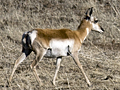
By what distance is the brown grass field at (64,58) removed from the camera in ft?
22.4

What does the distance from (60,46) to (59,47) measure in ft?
0.11

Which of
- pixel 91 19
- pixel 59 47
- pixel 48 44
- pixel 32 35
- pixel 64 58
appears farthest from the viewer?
pixel 64 58

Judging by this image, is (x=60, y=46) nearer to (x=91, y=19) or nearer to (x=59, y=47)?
(x=59, y=47)

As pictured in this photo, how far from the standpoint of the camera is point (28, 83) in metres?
6.68

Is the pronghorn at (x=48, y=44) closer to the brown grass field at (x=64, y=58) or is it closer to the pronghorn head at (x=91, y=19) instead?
the brown grass field at (x=64, y=58)

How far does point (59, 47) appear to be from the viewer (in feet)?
22.2

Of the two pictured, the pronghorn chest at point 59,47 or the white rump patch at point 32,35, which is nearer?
the white rump patch at point 32,35

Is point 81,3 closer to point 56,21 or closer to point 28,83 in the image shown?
point 56,21

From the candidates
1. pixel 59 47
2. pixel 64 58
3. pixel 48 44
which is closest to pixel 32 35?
pixel 48 44

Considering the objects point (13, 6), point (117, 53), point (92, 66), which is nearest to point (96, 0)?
point (13, 6)

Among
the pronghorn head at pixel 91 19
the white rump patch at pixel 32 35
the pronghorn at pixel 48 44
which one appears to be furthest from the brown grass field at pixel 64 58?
the white rump patch at pixel 32 35

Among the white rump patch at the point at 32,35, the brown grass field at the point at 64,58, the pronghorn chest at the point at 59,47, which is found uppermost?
the white rump patch at the point at 32,35

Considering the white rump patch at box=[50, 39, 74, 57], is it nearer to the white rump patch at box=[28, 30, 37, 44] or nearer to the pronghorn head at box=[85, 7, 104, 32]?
the white rump patch at box=[28, 30, 37, 44]

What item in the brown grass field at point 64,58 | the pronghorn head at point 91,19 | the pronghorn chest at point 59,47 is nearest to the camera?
the pronghorn chest at point 59,47
